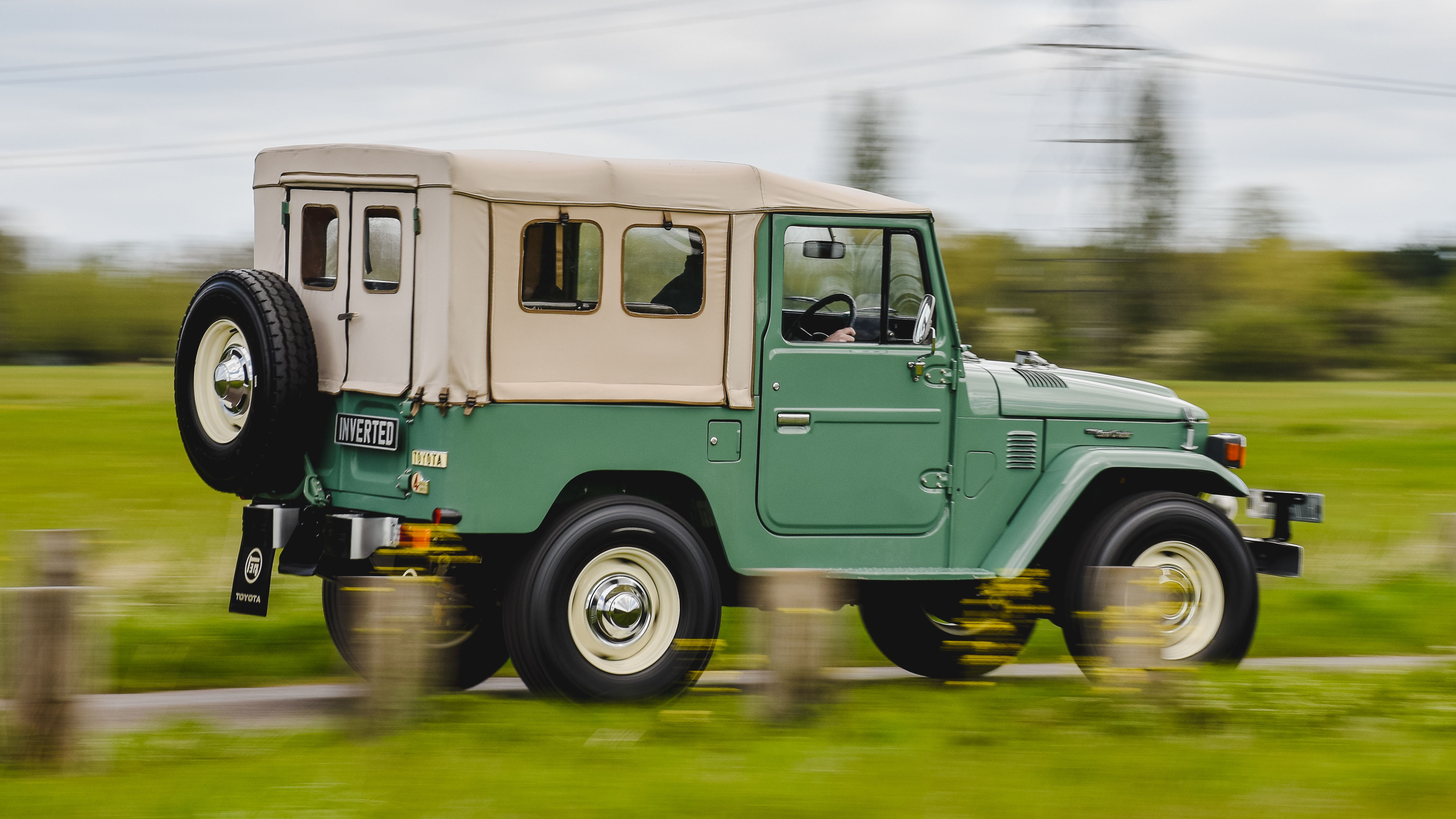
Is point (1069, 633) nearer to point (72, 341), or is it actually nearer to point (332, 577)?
point (332, 577)

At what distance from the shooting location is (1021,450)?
7.71m

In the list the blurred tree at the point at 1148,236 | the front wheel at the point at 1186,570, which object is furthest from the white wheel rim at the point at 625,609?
the blurred tree at the point at 1148,236

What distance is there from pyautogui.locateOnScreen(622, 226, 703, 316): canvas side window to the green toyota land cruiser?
1 cm

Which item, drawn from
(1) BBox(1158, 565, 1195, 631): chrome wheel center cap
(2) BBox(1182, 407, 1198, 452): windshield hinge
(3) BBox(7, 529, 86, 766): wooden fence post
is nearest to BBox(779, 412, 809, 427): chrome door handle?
(1) BBox(1158, 565, 1195, 631): chrome wheel center cap

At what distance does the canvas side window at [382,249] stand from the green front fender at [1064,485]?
10.2ft

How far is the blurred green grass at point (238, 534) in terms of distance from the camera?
8.33 m

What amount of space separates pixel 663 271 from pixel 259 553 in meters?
2.23

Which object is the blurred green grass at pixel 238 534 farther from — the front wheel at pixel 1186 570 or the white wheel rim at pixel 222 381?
the front wheel at pixel 1186 570

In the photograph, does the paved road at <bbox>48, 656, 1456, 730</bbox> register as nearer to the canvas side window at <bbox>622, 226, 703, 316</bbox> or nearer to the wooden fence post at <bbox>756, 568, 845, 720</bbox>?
the wooden fence post at <bbox>756, 568, 845, 720</bbox>

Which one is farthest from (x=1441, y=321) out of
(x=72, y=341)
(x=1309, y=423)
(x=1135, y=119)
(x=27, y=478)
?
(x=27, y=478)

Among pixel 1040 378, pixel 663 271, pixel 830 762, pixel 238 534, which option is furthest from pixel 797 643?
pixel 238 534

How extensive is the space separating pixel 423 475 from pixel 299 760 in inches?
63.3

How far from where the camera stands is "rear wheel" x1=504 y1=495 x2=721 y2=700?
6.68 m

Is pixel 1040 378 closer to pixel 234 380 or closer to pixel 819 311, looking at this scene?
pixel 819 311
